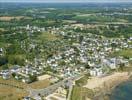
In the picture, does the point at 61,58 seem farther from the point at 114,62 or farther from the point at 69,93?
the point at 69,93

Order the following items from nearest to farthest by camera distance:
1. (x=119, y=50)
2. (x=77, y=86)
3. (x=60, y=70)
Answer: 1. (x=77, y=86)
2. (x=60, y=70)
3. (x=119, y=50)

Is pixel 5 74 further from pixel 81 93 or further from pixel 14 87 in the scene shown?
pixel 81 93

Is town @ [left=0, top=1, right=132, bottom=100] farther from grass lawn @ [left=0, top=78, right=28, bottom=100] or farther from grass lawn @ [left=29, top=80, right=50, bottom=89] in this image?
grass lawn @ [left=0, top=78, right=28, bottom=100]

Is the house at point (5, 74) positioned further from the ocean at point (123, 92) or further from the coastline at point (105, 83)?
the ocean at point (123, 92)

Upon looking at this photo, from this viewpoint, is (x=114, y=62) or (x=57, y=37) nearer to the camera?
(x=114, y=62)

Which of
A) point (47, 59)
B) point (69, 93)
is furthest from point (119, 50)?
point (69, 93)

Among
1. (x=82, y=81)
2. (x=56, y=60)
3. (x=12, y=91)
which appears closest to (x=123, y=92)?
(x=82, y=81)

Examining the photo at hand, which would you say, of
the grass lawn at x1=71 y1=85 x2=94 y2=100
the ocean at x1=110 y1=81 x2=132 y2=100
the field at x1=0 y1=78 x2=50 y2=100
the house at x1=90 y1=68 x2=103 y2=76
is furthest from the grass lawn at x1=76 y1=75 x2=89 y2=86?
the ocean at x1=110 y1=81 x2=132 y2=100
